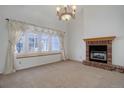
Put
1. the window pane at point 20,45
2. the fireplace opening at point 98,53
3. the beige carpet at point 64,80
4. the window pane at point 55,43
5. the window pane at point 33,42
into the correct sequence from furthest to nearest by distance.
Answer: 1. the window pane at point 55,43
2. the window pane at point 33,42
3. the fireplace opening at point 98,53
4. the window pane at point 20,45
5. the beige carpet at point 64,80

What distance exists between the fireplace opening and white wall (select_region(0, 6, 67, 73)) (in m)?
2.19

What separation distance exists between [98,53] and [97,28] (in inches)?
53.1

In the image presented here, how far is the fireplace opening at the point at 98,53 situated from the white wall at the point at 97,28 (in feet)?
1.49

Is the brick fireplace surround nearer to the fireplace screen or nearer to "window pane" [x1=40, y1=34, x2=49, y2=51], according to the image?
the fireplace screen

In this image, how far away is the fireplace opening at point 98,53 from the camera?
500 centimetres

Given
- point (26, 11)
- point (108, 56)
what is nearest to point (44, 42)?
point (26, 11)

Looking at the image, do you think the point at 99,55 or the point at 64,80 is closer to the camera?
the point at 64,80

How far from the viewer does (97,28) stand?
525 centimetres

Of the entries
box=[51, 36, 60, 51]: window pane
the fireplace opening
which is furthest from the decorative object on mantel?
box=[51, 36, 60, 51]: window pane

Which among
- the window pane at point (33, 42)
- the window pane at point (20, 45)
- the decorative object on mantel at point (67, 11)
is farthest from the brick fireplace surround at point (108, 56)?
the window pane at point (20, 45)

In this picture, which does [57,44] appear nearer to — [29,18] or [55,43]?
[55,43]

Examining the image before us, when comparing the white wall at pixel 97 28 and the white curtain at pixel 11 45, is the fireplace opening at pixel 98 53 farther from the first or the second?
the white curtain at pixel 11 45
